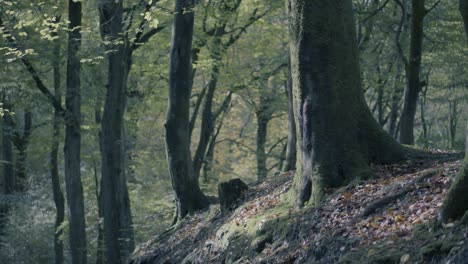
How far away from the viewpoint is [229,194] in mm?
15336

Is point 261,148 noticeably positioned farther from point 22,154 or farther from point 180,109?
point 180,109

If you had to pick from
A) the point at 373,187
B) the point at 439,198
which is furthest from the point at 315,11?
the point at 439,198

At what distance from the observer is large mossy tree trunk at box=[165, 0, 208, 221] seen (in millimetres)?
16984

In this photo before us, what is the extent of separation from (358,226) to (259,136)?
25687 millimetres

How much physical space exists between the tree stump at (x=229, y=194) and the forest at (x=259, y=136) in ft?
0.14

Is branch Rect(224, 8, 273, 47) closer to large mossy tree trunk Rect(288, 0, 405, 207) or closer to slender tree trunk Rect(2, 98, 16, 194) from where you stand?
slender tree trunk Rect(2, 98, 16, 194)

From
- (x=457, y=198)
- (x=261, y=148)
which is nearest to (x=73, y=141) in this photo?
(x=261, y=148)

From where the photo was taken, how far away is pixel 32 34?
74.1 ft

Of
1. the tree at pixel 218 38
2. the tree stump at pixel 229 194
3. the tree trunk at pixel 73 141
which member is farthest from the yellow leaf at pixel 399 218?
the tree at pixel 218 38

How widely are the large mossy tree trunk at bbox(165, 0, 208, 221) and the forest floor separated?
10.3 feet

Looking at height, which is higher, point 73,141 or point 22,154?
point 73,141

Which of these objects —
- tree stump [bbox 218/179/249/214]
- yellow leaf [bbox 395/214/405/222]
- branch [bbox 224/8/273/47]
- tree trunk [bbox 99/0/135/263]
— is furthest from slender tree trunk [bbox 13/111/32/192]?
yellow leaf [bbox 395/214/405/222]

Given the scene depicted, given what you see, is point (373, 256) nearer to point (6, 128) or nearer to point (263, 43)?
point (6, 128)

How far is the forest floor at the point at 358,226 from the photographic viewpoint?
7.63 meters
